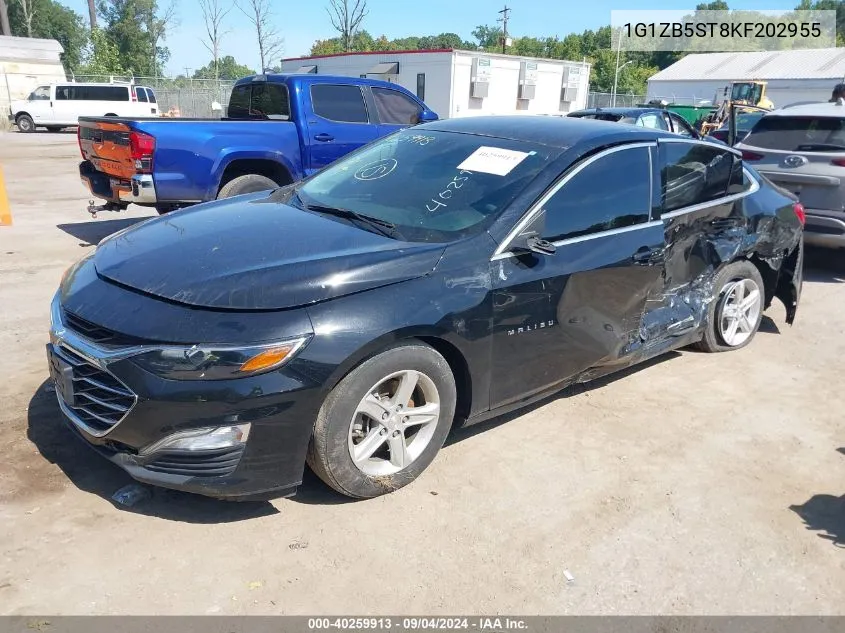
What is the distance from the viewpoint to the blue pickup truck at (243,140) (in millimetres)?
7090

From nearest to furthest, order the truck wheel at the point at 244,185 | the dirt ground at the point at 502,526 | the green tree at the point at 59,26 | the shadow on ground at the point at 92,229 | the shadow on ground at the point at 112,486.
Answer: the dirt ground at the point at 502,526
the shadow on ground at the point at 112,486
the truck wheel at the point at 244,185
the shadow on ground at the point at 92,229
the green tree at the point at 59,26

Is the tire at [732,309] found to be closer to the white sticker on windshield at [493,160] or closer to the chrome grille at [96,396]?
the white sticker on windshield at [493,160]

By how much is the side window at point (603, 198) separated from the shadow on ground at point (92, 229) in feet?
20.5

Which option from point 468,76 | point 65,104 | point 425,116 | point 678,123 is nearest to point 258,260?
point 425,116

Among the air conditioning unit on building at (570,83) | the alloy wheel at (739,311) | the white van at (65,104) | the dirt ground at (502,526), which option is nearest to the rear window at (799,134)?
the alloy wheel at (739,311)

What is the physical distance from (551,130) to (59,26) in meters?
88.2

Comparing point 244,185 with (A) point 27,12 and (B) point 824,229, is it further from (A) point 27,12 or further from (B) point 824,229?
(A) point 27,12

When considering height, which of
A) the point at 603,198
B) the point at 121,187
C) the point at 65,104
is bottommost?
the point at 121,187

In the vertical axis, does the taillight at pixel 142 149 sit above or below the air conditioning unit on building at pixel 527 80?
below

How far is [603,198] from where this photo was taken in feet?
12.9

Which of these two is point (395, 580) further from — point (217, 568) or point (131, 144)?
point (131, 144)

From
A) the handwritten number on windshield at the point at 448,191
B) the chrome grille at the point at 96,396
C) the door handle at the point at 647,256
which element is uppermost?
the handwritten number on windshield at the point at 448,191

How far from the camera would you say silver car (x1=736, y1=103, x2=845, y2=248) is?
7.25m

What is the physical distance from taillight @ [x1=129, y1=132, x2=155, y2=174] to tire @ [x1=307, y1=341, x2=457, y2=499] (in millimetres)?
5033
